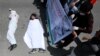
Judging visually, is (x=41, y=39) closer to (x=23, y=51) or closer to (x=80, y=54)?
(x=23, y=51)

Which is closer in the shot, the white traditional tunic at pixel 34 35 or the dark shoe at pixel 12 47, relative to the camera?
the white traditional tunic at pixel 34 35

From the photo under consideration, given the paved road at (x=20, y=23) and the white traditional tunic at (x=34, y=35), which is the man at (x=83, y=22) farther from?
the white traditional tunic at (x=34, y=35)

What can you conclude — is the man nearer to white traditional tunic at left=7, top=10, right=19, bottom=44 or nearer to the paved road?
the paved road

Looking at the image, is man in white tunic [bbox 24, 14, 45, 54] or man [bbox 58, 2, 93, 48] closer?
man [bbox 58, 2, 93, 48]

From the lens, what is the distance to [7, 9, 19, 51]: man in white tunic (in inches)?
608

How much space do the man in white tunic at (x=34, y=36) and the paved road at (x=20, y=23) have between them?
0.17 m

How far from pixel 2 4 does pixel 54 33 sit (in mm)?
2673

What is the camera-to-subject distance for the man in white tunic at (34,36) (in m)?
15.2

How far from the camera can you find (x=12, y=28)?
15.8 m

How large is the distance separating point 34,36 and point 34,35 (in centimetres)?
3

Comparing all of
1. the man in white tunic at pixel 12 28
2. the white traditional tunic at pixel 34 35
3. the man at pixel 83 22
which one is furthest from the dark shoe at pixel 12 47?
the man at pixel 83 22

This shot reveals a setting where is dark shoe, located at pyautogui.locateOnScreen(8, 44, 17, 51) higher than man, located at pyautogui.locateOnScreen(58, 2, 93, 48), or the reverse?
man, located at pyautogui.locateOnScreen(58, 2, 93, 48)

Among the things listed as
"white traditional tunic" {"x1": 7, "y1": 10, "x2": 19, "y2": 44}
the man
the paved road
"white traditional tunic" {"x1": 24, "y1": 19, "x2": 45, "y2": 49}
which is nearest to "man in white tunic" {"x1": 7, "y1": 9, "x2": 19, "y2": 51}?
"white traditional tunic" {"x1": 7, "y1": 10, "x2": 19, "y2": 44}

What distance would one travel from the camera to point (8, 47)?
15.5 metres
